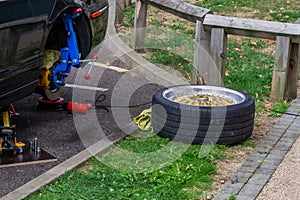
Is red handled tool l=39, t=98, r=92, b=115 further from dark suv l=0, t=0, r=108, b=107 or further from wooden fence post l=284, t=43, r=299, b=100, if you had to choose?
wooden fence post l=284, t=43, r=299, b=100

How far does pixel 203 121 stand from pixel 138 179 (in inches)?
37.6

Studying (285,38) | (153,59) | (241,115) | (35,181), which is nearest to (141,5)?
(153,59)

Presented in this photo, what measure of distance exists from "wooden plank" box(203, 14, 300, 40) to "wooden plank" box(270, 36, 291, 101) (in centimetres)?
10

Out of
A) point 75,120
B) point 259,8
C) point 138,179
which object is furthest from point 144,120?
point 259,8

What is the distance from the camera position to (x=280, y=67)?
25.0 ft

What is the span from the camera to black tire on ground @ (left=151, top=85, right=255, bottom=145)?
244 inches

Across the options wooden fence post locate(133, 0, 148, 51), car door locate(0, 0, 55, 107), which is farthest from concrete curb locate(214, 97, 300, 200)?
wooden fence post locate(133, 0, 148, 51)

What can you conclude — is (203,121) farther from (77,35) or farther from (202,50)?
(202,50)

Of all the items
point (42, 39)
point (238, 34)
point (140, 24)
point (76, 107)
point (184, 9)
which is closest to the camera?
point (42, 39)

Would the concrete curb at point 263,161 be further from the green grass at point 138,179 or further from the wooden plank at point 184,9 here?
the wooden plank at point 184,9

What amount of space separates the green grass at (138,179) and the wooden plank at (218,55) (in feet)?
5.83

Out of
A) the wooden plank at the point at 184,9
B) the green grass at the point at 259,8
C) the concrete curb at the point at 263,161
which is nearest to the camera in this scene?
the concrete curb at the point at 263,161

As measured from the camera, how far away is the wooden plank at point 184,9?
7.88 meters

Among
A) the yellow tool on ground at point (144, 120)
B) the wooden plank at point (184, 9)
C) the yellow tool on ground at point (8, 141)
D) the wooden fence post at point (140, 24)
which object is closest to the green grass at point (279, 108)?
the wooden plank at point (184, 9)
